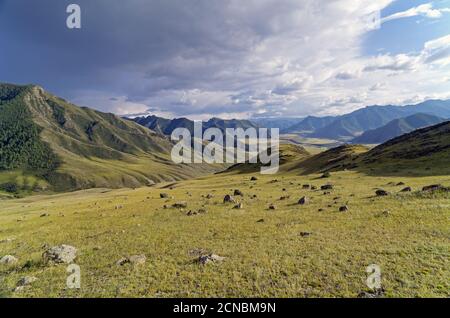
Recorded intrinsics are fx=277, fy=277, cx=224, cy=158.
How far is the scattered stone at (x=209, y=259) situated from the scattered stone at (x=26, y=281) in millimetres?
12410

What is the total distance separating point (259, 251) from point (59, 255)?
1797cm

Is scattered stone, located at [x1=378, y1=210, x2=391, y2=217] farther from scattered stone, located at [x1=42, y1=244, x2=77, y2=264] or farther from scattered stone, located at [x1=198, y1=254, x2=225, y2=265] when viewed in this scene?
scattered stone, located at [x1=42, y1=244, x2=77, y2=264]

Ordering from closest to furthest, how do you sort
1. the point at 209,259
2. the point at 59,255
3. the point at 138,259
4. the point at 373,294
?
the point at 373,294 < the point at 209,259 < the point at 138,259 < the point at 59,255

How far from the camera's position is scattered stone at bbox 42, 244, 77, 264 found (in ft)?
80.3

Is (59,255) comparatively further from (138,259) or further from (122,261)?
(138,259)

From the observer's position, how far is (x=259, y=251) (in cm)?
2383

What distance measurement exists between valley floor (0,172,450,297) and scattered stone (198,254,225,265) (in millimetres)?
450

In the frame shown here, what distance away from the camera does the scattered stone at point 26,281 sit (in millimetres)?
20180

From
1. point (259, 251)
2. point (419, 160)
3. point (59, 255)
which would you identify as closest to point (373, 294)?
point (259, 251)

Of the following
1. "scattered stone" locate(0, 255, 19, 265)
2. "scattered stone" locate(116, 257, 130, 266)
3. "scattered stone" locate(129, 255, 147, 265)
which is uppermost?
"scattered stone" locate(129, 255, 147, 265)

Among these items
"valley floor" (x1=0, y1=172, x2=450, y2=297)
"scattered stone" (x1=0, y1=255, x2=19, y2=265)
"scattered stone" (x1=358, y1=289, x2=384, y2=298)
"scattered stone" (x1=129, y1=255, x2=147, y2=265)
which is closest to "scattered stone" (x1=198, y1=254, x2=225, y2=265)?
"valley floor" (x1=0, y1=172, x2=450, y2=297)

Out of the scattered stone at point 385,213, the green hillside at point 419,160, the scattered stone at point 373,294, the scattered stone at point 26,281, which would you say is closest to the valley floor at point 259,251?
the scattered stone at point 385,213
